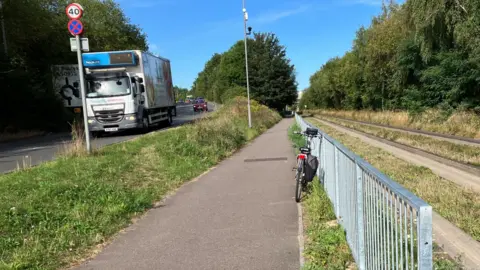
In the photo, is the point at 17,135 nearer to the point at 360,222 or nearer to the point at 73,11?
the point at 73,11

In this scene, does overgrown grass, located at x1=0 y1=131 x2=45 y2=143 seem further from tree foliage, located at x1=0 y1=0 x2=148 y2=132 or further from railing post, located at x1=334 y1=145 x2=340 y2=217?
railing post, located at x1=334 y1=145 x2=340 y2=217

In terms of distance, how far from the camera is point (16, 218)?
553 cm

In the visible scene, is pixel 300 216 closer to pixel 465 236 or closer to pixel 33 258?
pixel 465 236

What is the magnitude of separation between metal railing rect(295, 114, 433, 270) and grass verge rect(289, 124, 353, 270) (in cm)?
14

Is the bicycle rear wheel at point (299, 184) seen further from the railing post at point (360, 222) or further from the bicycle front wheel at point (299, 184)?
the railing post at point (360, 222)

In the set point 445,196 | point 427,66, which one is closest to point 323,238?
point 445,196

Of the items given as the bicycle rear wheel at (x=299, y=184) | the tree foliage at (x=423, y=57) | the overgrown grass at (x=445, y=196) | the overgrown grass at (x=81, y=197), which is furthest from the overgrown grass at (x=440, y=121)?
the bicycle rear wheel at (x=299, y=184)

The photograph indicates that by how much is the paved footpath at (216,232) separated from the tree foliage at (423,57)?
542 inches

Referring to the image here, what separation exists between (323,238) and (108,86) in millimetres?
16015

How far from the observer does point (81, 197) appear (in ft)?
22.2

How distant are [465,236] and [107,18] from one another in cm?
4563

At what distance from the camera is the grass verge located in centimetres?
413

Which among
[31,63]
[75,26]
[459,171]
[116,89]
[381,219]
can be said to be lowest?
[459,171]

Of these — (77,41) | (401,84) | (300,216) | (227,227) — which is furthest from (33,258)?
(401,84)
